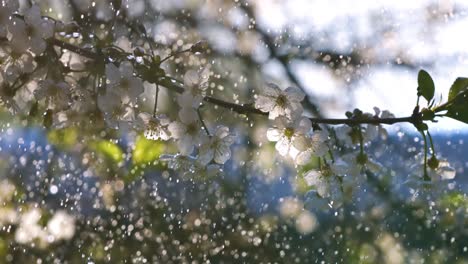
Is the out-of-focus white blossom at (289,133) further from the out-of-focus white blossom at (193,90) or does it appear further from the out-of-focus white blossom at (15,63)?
the out-of-focus white blossom at (15,63)

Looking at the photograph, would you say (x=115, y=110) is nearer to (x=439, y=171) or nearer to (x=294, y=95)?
(x=294, y=95)

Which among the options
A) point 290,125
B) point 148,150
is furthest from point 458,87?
point 148,150

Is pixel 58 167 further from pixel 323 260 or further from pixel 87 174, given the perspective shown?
pixel 323 260

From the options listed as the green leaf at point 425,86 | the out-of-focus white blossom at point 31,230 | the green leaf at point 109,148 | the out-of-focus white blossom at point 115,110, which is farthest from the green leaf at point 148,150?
the out-of-focus white blossom at point 31,230

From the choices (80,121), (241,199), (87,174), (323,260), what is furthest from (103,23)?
(323,260)

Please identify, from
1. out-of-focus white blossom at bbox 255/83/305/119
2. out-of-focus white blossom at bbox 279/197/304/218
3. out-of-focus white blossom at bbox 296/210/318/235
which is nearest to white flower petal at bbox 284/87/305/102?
out-of-focus white blossom at bbox 255/83/305/119

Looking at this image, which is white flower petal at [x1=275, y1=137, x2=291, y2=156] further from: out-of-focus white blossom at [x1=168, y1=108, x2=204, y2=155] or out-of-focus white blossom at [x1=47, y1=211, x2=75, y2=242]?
out-of-focus white blossom at [x1=47, y1=211, x2=75, y2=242]
